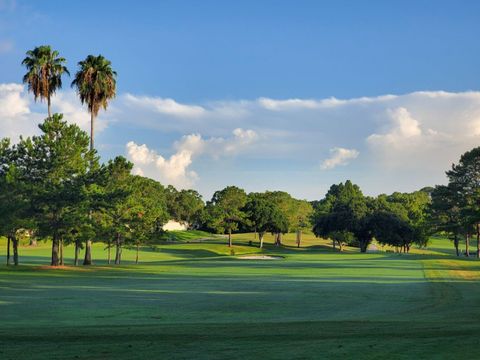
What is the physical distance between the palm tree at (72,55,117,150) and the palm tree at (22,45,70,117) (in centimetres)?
227

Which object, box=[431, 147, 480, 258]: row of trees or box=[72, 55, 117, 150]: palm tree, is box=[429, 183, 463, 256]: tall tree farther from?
box=[72, 55, 117, 150]: palm tree

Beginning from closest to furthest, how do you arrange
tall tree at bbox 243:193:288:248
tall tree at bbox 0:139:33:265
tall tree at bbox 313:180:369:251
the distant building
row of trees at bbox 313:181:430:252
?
tall tree at bbox 0:139:33:265
row of trees at bbox 313:181:430:252
tall tree at bbox 313:180:369:251
tall tree at bbox 243:193:288:248
the distant building

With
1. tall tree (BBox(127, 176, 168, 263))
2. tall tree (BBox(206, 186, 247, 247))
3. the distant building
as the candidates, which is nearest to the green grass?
tall tree (BBox(127, 176, 168, 263))

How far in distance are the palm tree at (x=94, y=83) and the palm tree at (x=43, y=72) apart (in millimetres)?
2268

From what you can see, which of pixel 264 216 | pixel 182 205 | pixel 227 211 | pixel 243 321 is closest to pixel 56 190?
pixel 243 321

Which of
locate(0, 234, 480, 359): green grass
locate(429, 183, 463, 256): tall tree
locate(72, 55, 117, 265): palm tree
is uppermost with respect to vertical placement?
locate(72, 55, 117, 265): palm tree

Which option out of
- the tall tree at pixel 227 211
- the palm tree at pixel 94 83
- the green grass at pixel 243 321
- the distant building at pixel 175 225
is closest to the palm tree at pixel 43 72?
the palm tree at pixel 94 83

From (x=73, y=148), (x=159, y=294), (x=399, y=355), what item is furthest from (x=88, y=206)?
(x=399, y=355)

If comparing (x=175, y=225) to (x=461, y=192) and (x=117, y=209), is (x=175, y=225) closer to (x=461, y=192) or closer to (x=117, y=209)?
(x=461, y=192)

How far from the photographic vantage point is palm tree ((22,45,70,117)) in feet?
192

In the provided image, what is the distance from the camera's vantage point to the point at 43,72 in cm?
5875

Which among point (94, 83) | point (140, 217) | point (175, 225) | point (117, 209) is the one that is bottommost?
point (175, 225)

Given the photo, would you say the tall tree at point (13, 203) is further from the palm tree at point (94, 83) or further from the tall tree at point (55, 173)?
the palm tree at point (94, 83)

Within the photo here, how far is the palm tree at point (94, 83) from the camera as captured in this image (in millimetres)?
60250
